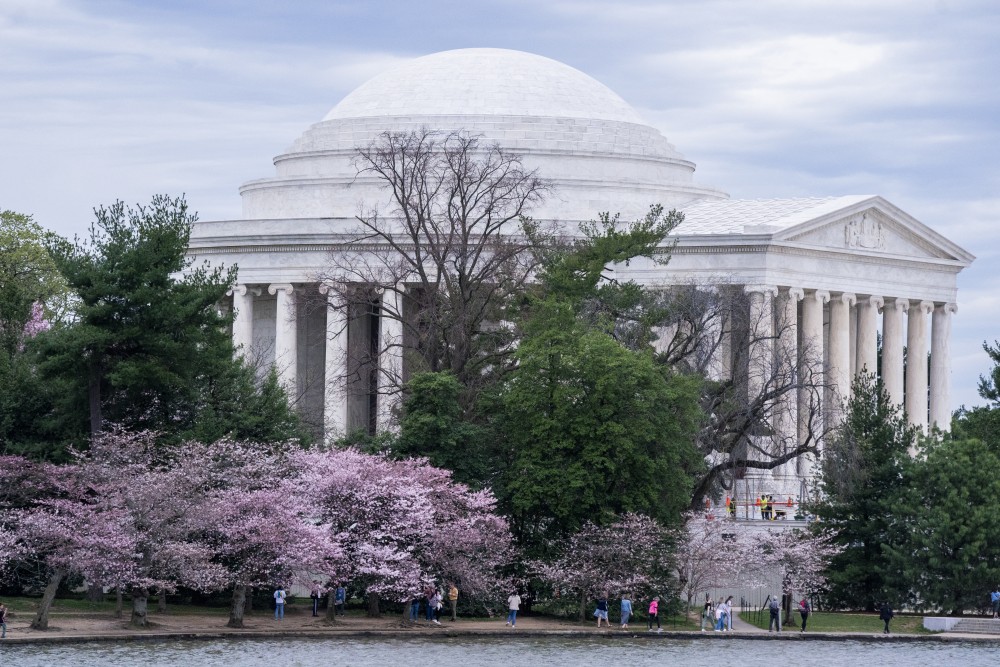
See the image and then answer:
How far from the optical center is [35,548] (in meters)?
108

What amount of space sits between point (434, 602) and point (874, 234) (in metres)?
54.6

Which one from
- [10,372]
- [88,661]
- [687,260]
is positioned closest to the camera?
[88,661]

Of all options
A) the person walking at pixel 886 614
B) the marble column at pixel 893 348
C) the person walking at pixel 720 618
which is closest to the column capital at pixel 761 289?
the marble column at pixel 893 348

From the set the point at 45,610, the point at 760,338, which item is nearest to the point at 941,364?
the point at 760,338

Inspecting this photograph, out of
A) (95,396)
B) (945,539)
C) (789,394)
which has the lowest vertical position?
(945,539)

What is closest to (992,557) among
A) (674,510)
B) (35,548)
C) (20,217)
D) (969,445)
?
(969,445)

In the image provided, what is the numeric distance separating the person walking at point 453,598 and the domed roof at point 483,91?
192 ft

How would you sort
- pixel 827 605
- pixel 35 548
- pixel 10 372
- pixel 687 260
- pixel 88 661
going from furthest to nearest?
pixel 687 260 < pixel 827 605 < pixel 10 372 < pixel 35 548 < pixel 88 661

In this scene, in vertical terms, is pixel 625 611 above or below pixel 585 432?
below

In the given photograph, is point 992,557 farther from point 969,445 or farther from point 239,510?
point 239,510

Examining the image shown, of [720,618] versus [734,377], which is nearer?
[720,618]

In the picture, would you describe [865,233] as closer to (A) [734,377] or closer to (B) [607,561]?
(A) [734,377]

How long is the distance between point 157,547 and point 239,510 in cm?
421

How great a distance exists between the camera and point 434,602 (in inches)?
4419
